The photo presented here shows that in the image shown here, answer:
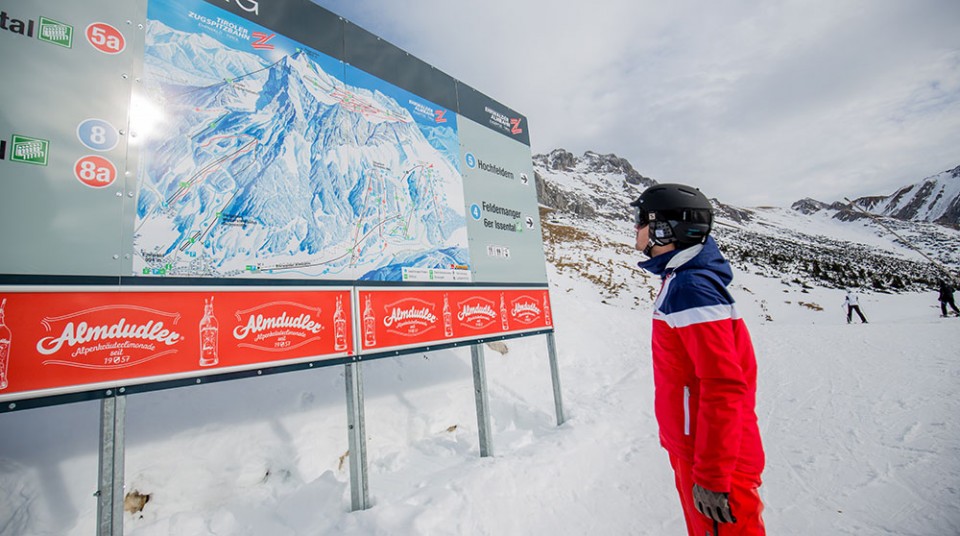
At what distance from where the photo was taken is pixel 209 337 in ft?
12.0

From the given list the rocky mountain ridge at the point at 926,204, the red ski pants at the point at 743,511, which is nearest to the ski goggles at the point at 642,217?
the red ski pants at the point at 743,511

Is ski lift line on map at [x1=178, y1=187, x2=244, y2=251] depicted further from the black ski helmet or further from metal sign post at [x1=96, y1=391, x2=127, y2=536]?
the black ski helmet

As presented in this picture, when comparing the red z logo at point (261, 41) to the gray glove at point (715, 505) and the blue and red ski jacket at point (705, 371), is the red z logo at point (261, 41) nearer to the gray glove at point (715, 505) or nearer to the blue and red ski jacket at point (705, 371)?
the blue and red ski jacket at point (705, 371)

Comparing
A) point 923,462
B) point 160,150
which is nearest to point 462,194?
point 160,150

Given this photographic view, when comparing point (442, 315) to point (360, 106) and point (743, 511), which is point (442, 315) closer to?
point (360, 106)

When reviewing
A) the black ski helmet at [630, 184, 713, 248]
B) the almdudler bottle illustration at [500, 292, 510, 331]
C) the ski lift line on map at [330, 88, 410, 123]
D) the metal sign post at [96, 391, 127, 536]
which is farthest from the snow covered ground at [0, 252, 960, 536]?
the ski lift line on map at [330, 88, 410, 123]

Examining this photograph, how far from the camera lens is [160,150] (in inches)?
141

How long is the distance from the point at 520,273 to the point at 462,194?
1829 millimetres

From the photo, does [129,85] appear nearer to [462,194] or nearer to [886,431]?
[462,194]

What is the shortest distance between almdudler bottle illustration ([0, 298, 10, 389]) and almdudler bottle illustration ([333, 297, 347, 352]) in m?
2.38

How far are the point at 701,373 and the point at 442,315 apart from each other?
12.7 feet

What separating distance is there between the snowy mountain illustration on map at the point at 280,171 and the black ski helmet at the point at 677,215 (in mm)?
3349

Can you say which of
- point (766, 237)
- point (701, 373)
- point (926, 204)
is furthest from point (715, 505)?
point (926, 204)

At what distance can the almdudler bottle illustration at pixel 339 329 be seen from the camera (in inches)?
180
